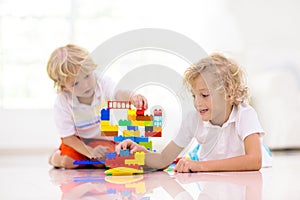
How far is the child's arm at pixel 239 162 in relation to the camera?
1413 mm

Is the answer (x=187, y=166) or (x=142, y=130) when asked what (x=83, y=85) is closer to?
(x=142, y=130)

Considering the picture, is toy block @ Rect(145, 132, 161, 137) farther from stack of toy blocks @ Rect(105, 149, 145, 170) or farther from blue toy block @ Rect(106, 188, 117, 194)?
blue toy block @ Rect(106, 188, 117, 194)

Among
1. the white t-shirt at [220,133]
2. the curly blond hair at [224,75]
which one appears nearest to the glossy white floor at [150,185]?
the white t-shirt at [220,133]

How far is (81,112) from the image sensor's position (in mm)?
1650

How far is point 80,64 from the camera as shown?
1.65 meters

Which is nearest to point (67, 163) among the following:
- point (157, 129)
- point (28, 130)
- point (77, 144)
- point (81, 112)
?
point (77, 144)

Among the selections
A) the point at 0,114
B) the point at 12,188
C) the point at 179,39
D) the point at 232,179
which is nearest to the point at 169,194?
the point at 232,179

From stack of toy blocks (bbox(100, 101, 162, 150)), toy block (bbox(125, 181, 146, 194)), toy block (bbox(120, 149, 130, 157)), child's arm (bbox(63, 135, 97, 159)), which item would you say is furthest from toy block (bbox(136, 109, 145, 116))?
child's arm (bbox(63, 135, 97, 159))

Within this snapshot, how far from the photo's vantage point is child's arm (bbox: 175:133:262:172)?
4.64ft

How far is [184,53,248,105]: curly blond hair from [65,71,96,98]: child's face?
33 cm

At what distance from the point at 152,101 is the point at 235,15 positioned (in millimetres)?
1110

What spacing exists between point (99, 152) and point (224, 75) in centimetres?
45

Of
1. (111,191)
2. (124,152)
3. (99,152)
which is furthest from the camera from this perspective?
(99,152)

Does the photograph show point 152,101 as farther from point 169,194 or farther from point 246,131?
point 169,194
